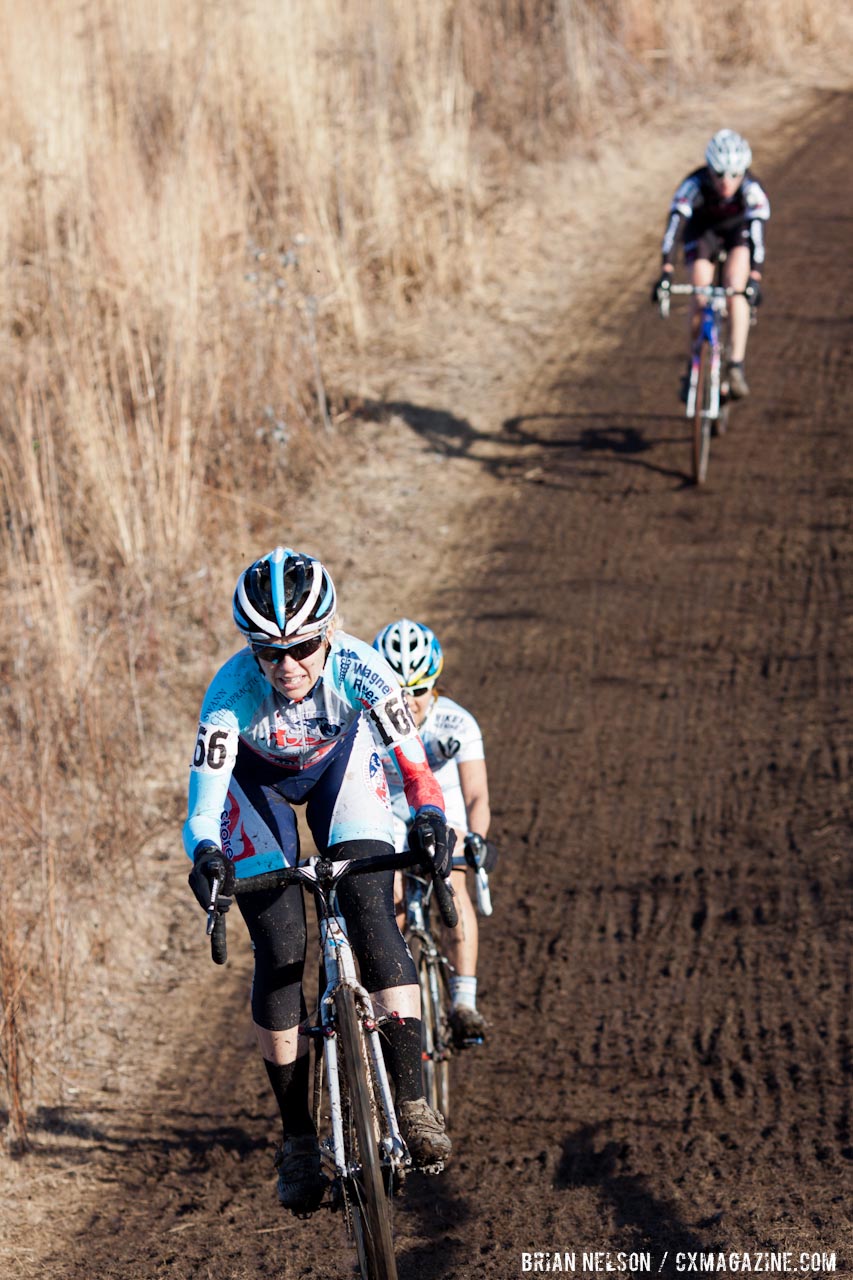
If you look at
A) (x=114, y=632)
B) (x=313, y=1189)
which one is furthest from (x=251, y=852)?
(x=114, y=632)

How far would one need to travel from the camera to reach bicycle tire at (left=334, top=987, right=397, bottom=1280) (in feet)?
12.0

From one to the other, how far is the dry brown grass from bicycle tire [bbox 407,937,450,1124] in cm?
161

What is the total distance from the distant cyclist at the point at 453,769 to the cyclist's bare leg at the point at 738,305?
228 inches

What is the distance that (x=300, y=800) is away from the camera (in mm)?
4465

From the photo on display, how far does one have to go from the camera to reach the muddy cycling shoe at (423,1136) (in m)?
3.90

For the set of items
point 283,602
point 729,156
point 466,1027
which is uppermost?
point 729,156

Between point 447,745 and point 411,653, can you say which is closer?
point 411,653

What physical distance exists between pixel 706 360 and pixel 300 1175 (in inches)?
295

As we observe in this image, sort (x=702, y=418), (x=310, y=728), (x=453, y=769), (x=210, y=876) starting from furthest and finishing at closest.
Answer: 1. (x=702, y=418)
2. (x=453, y=769)
3. (x=310, y=728)
4. (x=210, y=876)

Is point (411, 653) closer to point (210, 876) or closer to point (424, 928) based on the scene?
point (424, 928)

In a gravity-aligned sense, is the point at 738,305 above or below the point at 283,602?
above

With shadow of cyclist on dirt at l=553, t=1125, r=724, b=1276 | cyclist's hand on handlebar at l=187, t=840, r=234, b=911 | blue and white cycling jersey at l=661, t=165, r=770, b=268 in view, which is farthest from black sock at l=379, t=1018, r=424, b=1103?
blue and white cycling jersey at l=661, t=165, r=770, b=268

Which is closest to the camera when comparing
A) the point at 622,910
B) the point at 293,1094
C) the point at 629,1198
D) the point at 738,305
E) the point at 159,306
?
the point at 293,1094

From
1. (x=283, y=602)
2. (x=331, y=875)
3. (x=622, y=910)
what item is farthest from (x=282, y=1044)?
(x=622, y=910)
